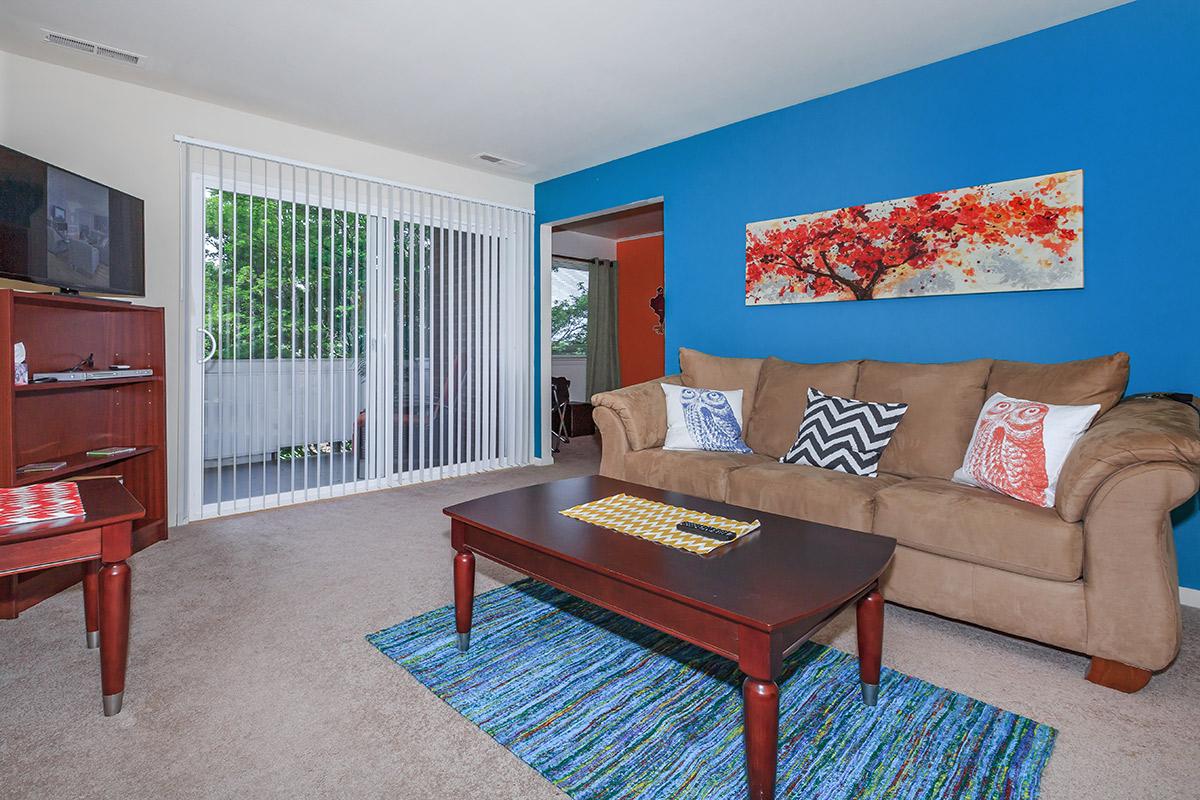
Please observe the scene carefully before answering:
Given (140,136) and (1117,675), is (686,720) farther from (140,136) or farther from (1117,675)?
(140,136)

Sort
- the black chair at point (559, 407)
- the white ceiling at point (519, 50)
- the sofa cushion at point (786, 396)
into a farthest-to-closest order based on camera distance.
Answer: the black chair at point (559, 407) < the sofa cushion at point (786, 396) < the white ceiling at point (519, 50)

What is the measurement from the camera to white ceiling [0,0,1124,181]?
271cm

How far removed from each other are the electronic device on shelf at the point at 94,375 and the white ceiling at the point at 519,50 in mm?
1572

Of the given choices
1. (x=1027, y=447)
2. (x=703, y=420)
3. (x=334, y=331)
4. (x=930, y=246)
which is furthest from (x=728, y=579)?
(x=334, y=331)

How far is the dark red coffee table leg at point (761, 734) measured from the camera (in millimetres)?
1281

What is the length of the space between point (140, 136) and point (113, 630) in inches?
120

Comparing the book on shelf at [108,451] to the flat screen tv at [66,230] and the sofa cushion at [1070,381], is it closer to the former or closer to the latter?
the flat screen tv at [66,230]

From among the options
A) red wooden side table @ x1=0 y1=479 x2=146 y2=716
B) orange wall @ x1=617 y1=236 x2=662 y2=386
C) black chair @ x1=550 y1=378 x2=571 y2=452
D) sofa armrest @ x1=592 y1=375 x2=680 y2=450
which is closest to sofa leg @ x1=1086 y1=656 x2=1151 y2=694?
sofa armrest @ x1=592 y1=375 x2=680 y2=450

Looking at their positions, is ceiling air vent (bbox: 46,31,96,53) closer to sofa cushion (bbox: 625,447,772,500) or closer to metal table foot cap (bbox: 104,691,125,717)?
metal table foot cap (bbox: 104,691,125,717)

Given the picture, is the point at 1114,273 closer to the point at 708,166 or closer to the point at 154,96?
the point at 708,166

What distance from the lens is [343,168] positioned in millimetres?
4355

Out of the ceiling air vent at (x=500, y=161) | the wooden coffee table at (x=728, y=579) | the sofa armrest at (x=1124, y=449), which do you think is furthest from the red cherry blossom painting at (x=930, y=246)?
the ceiling air vent at (x=500, y=161)

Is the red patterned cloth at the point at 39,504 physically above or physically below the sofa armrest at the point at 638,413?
below

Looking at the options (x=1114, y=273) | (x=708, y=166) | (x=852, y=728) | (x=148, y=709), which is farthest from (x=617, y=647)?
(x=708, y=166)
